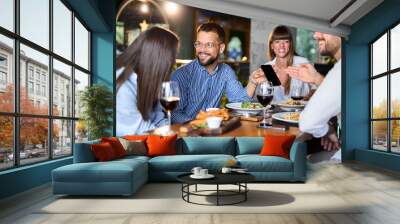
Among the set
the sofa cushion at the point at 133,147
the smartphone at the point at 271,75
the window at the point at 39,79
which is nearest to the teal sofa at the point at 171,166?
the sofa cushion at the point at 133,147

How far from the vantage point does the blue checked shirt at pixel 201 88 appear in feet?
26.0

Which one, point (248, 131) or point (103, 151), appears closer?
point (103, 151)

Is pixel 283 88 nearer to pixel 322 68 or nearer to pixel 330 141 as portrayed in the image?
pixel 322 68

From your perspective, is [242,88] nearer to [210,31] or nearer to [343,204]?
[210,31]

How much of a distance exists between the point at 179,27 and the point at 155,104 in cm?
153

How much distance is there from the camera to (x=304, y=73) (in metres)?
8.06

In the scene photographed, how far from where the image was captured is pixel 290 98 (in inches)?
314

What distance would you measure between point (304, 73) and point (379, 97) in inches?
64.7

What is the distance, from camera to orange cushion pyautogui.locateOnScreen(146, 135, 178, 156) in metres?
6.34

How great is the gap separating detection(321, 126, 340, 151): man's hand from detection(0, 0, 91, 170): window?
4.64m

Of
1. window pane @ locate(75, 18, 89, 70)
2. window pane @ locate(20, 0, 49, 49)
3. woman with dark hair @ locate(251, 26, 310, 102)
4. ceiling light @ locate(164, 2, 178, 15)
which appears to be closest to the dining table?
woman with dark hair @ locate(251, 26, 310, 102)

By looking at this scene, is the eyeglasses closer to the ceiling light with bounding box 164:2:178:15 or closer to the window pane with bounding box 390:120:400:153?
the ceiling light with bounding box 164:2:178:15

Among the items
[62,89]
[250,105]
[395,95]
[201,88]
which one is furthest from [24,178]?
[395,95]

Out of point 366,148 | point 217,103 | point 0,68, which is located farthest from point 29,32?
point 366,148
